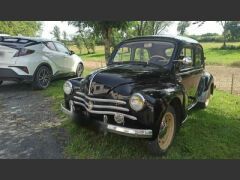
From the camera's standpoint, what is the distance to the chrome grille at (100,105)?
435 centimetres

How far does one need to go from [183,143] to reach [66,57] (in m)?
6.85

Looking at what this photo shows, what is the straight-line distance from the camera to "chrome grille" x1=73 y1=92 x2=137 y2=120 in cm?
435

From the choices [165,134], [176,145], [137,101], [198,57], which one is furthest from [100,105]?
[198,57]

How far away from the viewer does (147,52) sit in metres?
5.82

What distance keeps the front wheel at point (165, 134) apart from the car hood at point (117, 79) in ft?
2.10

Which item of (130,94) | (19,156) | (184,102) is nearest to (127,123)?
(130,94)

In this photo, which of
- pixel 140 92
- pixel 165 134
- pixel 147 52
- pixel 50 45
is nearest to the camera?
pixel 140 92

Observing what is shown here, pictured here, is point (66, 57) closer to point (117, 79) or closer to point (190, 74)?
point (190, 74)

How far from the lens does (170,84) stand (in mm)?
4957

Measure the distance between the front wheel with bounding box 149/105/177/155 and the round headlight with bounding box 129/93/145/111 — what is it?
0.60 meters

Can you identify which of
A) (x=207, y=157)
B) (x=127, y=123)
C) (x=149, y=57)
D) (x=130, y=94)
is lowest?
(x=207, y=157)

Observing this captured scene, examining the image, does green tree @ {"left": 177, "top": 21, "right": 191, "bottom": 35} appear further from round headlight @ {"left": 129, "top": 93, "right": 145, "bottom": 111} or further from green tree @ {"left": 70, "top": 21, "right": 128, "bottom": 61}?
round headlight @ {"left": 129, "top": 93, "right": 145, "bottom": 111}

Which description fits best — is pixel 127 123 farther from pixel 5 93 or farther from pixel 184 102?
pixel 5 93

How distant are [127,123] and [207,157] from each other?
1.59 m
